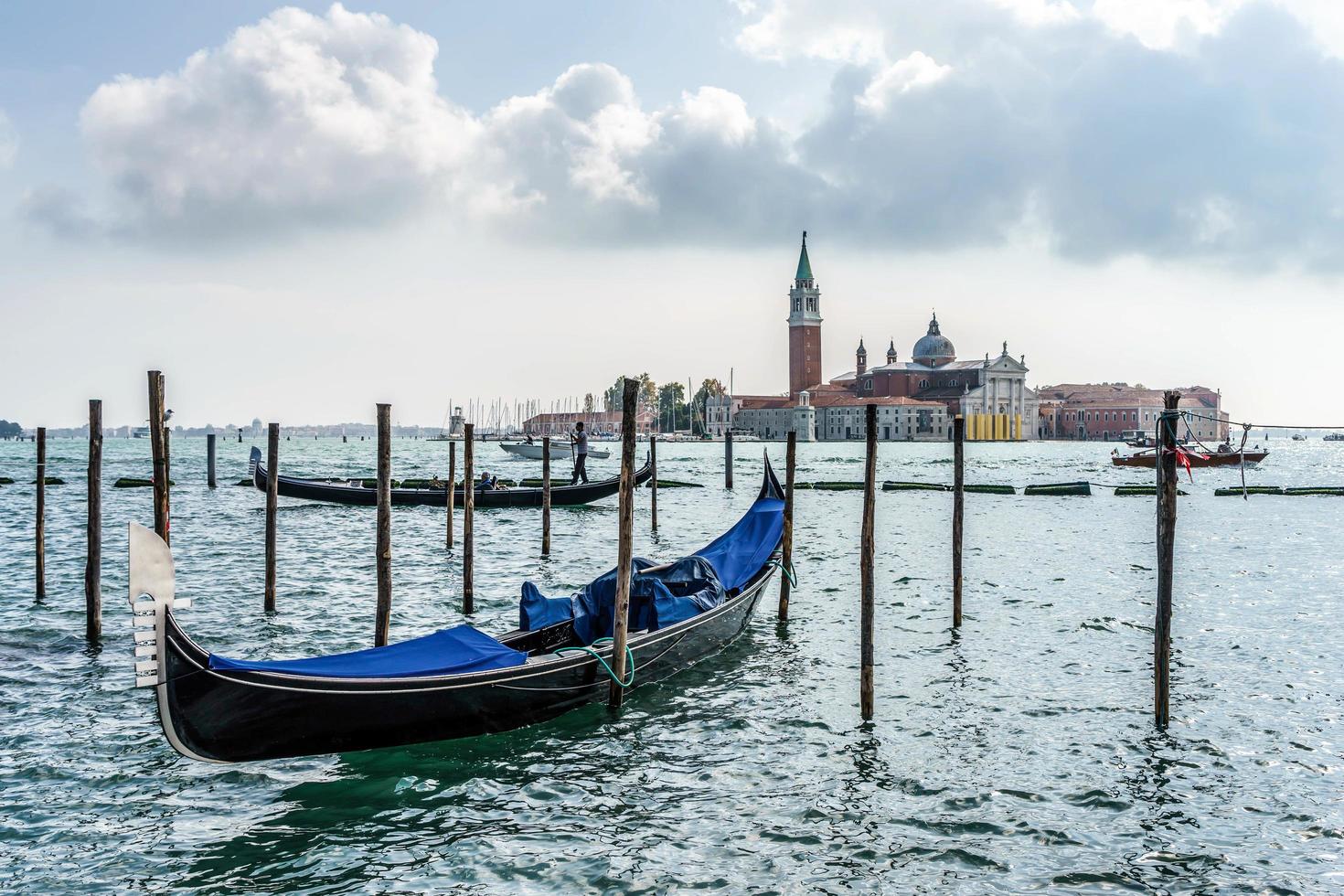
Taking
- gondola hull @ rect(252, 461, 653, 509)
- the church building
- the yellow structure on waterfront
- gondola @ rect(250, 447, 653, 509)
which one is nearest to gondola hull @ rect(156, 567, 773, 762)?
gondola hull @ rect(252, 461, 653, 509)


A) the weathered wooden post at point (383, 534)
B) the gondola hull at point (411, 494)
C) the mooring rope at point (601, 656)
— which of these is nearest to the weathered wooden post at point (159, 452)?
the weathered wooden post at point (383, 534)

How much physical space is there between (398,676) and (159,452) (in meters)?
3.43

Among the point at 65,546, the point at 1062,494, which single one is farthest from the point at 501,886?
the point at 1062,494

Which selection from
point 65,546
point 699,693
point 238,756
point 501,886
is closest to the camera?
point 501,886

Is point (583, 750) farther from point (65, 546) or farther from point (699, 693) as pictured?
point (65, 546)

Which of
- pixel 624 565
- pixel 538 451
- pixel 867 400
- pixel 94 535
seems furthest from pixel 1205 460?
pixel 867 400

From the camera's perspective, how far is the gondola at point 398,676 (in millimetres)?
4395

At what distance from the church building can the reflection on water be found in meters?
85.7

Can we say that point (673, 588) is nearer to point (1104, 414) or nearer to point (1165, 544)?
point (1165, 544)

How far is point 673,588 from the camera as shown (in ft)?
26.4

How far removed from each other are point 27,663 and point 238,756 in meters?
3.68

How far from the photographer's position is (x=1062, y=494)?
1066 inches

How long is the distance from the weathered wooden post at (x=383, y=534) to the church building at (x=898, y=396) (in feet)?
288

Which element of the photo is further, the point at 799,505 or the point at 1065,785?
the point at 799,505
